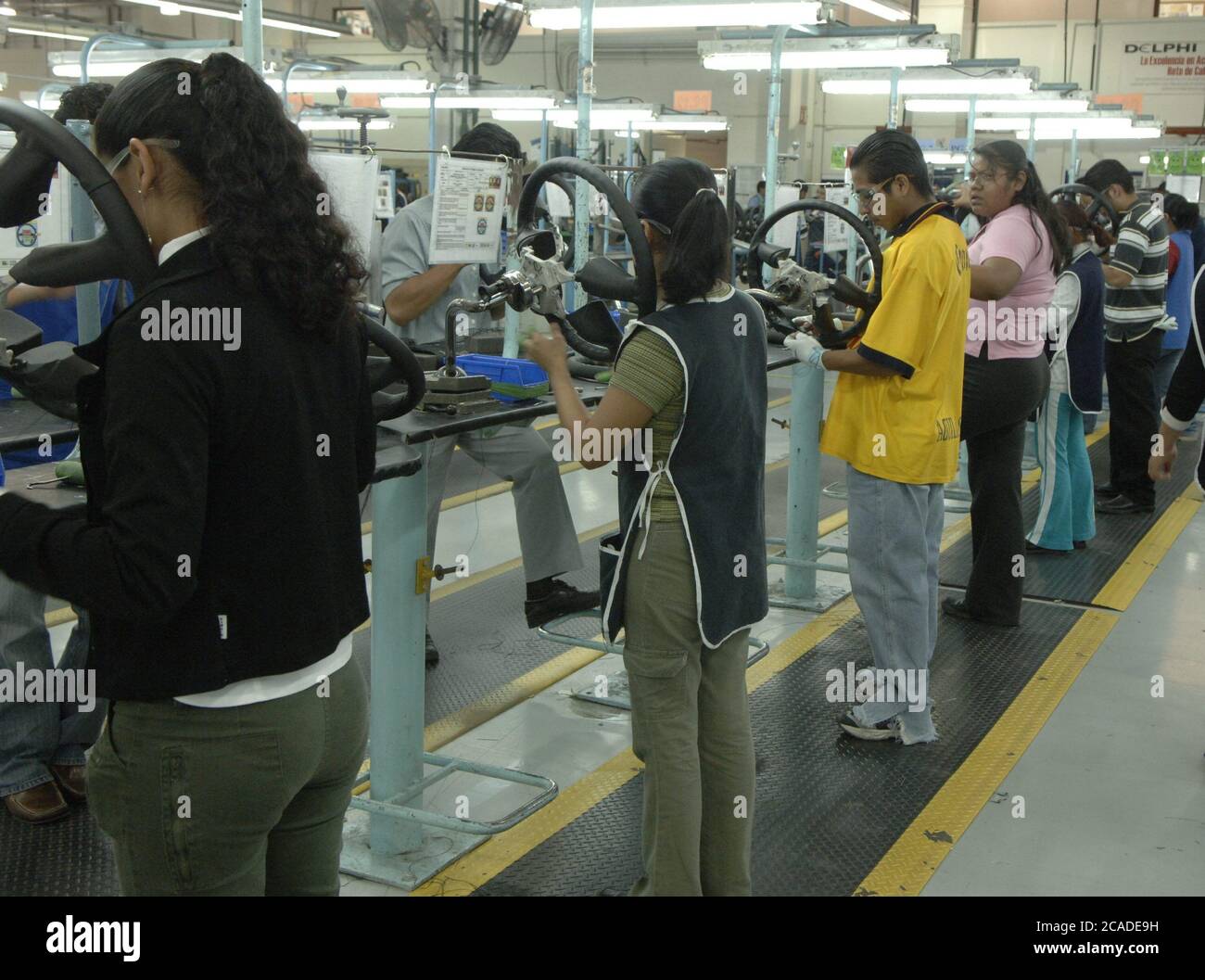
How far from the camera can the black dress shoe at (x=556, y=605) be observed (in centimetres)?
386

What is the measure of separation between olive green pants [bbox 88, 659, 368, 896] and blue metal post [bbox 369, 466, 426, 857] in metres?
1.21

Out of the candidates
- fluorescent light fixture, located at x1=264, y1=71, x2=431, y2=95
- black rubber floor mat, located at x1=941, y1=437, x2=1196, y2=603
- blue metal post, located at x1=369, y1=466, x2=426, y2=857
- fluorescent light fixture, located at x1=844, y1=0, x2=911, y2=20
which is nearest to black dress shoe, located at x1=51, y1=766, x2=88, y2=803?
blue metal post, located at x1=369, y1=466, x2=426, y2=857

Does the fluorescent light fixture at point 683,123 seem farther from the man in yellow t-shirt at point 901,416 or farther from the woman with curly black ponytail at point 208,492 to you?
the woman with curly black ponytail at point 208,492

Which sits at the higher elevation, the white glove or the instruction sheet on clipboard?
the instruction sheet on clipboard

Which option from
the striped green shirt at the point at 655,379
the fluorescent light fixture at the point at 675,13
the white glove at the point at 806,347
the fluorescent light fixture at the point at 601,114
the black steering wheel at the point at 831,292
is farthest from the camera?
the fluorescent light fixture at the point at 601,114

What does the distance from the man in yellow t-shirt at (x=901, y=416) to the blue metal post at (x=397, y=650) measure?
1.34 m

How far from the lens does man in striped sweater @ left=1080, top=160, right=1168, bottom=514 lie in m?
6.45

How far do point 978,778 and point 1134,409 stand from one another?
3.85m

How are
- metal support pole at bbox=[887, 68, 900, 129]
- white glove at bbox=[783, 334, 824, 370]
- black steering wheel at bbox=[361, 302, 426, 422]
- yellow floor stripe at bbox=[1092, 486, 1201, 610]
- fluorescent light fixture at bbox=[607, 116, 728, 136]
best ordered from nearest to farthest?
black steering wheel at bbox=[361, 302, 426, 422] < white glove at bbox=[783, 334, 824, 370] < yellow floor stripe at bbox=[1092, 486, 1201, 610] < metal support pole at bbox=[887, 68, 900, 129] < fluorescent light fixture at bbox=[607, 116, 728, 136]

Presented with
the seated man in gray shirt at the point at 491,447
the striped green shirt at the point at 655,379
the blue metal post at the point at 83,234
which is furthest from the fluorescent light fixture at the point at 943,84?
the blue metal post at the point at 83,234

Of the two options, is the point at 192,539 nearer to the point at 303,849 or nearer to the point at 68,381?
the point at 68,381

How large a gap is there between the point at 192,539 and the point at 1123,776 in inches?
117

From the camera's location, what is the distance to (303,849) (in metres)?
1.61

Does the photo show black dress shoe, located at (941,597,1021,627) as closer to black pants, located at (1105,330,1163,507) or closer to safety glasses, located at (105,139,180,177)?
black pants, located at (1105,330,1163,507)
